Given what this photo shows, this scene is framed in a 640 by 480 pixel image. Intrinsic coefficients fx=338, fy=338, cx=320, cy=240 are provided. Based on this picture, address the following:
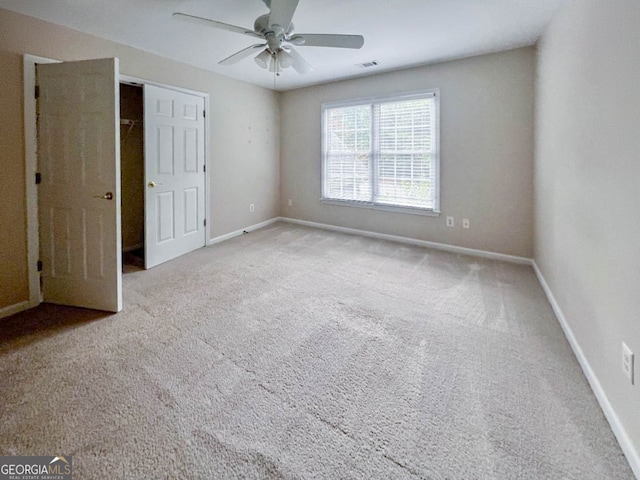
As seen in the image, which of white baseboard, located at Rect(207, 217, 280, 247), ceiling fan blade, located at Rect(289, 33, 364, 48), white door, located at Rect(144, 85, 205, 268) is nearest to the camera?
ceiling fan blade, located at Rect(289, 33, 364, 48)

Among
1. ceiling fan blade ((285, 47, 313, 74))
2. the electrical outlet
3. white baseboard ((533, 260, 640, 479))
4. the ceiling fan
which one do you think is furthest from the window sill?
the electrical outlet

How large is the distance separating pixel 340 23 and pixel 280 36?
2.52 ft

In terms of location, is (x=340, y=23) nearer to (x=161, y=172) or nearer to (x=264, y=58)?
(x=264, y=58)

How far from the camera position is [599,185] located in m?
1.88

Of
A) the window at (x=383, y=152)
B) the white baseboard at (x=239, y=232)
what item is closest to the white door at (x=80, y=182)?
the white baseboard at (x=239, y=232)

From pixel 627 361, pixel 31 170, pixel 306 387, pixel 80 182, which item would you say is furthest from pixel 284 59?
pixel 627 361

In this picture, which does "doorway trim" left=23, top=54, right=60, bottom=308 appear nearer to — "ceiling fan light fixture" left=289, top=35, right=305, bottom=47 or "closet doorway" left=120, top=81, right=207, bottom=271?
"closet doorway" left=120, top=81, right=207, bottom=271

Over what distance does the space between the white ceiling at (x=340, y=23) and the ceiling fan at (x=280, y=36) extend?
26cm

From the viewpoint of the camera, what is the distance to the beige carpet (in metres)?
1.42

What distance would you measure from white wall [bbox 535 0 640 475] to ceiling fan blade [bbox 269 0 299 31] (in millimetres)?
1811

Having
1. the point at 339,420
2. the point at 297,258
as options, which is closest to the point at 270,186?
the point at 297,258

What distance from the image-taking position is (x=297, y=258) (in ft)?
14.3

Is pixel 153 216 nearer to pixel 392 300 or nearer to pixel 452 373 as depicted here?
pixel 392 300

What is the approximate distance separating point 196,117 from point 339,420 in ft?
14.0
